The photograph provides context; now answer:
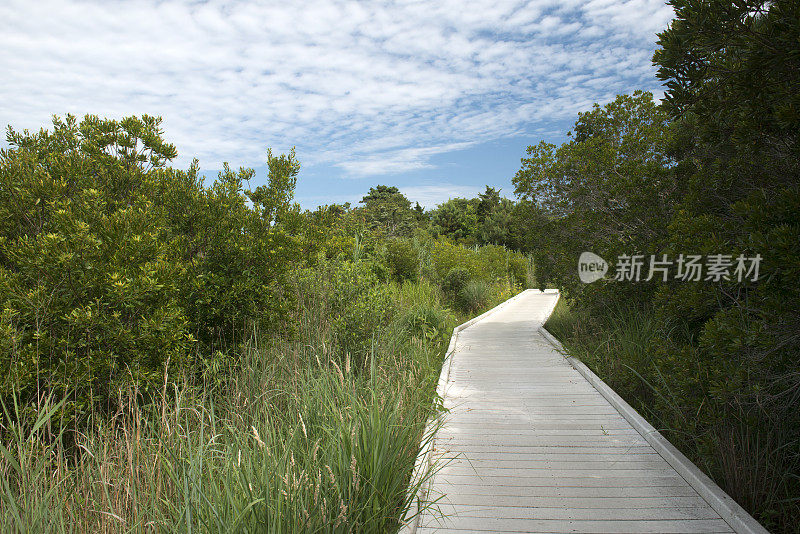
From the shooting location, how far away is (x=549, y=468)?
3.57m

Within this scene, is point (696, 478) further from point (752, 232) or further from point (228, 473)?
point (228, 473)

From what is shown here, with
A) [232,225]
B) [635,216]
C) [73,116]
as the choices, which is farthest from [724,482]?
[73,116]

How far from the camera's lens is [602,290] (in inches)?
281

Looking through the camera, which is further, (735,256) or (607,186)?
(607,186)

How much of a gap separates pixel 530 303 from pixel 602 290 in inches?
331

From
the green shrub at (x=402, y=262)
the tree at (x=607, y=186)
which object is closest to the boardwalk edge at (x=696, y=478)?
the tree at (x=607, y=186)

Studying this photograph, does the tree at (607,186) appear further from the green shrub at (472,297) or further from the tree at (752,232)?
the green shrub at (472,297)

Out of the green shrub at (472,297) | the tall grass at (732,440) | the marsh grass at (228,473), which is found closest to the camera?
the marsh grass at (228,473)

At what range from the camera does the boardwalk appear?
2873 mm

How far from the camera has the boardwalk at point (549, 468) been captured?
2.87 meters

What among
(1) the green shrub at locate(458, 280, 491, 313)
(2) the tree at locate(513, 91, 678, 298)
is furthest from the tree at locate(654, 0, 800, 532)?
(1) the green shrub at locate(458, 280, 491, 313)

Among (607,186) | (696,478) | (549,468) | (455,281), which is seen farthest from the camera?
(455,281)

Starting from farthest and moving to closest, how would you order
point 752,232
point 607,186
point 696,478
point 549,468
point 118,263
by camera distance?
point 607,186 < point 118,263 < point 549,468 < point 696,478 < point 752,232

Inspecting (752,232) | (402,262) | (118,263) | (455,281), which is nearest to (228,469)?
(118,263)
